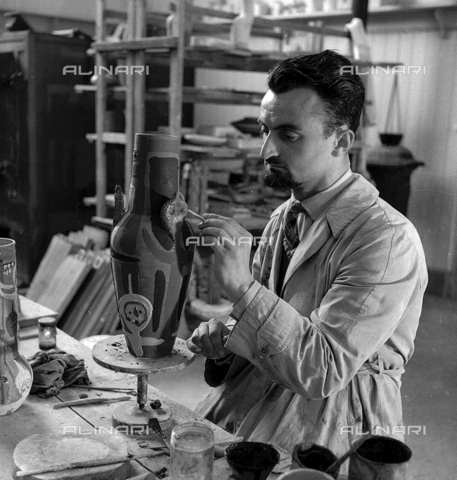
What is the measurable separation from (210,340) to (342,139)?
72cm

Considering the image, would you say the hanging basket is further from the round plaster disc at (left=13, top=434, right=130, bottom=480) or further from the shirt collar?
the round plaster disc at (left=13, top=434, right=130, bottom=480)

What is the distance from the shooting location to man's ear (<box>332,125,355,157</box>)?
70.3 inches

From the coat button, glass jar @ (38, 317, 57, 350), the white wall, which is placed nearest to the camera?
the coat button

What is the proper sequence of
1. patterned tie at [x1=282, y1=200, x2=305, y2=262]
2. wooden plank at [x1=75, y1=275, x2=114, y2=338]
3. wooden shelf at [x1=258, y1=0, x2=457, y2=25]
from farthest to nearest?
wooden shelf at [x1=258, y1=0, x2=457, y2=25], wooden plank at [x1=75, y1=275, x2=114, y2=338], patterned tie at [x1=282, y1=200, x2=305, y2=262]

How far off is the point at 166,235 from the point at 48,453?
0.60m

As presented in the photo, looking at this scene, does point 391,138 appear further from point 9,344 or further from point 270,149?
point 9,344

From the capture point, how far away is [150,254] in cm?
161

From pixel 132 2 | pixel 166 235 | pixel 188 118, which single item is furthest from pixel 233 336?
pixel 188 118

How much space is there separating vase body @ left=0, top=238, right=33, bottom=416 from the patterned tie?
0.82 m

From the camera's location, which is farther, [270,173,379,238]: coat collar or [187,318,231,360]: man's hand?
[187,318,231,360]: man's hand

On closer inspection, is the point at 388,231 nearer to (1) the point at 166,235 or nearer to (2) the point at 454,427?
(1) the point at 166,235

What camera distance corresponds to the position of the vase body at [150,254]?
5.31 ft

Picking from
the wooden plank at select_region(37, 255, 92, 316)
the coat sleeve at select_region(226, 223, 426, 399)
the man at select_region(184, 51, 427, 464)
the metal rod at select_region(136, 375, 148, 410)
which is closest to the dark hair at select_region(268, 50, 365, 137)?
the man at select_region(184, 51, 427, 464)

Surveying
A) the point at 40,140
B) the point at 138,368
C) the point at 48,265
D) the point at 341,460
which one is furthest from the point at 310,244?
the point at 40,140
